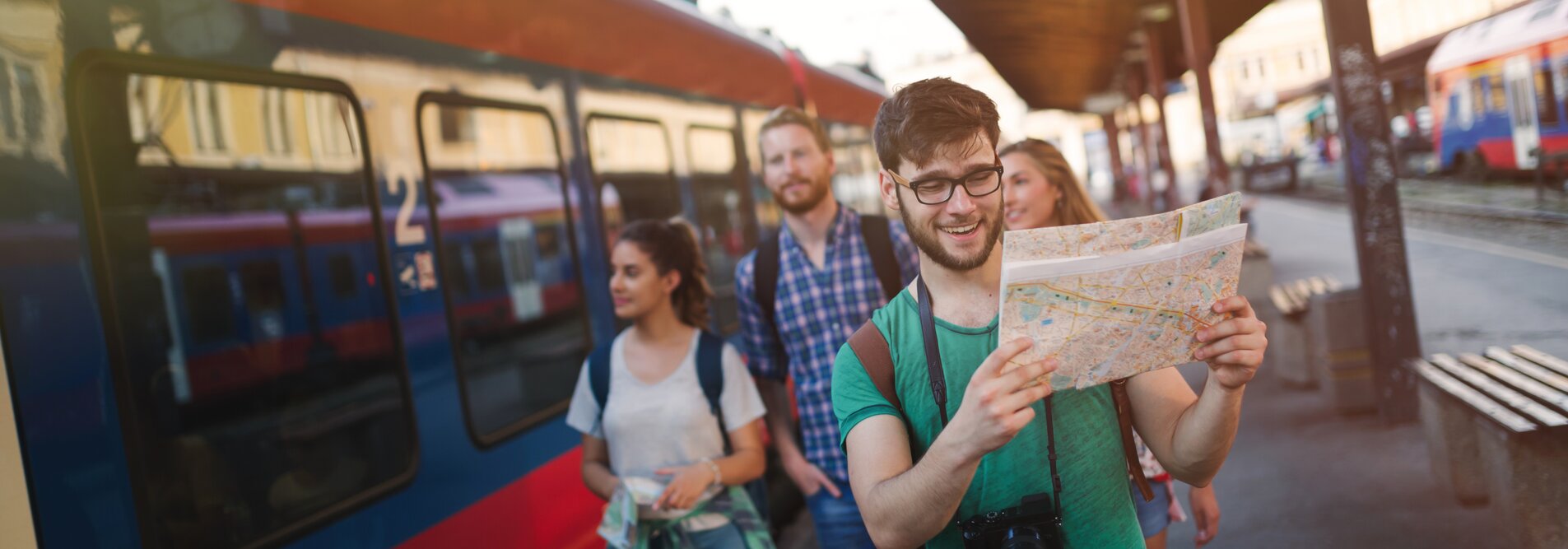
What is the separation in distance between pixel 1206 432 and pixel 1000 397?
46 centimetres

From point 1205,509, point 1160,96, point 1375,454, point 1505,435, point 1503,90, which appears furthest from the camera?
point 1503,90

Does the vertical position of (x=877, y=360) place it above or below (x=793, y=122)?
below

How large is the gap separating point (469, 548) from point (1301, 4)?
2874 inches

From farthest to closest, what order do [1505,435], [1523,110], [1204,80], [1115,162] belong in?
1. [1115,162]
2. [1523,110]
3. [1204,80]
4. [1505,435]

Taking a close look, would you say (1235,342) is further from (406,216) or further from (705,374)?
(406,216)

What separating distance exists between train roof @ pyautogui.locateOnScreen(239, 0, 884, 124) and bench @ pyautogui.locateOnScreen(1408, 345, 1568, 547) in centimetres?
370

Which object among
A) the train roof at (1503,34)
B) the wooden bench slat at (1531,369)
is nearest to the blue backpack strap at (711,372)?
the wooden bench slat at (1531,369)

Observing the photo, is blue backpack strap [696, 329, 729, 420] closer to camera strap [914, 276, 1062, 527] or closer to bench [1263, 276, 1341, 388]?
camera strap [914, 276, 1062, 527]

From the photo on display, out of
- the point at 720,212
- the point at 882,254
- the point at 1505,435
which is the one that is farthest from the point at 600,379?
the point at 720,212

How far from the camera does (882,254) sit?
321cm

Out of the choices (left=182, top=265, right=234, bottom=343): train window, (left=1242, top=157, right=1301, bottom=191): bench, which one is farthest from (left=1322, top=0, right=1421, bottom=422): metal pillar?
(left=1242, top=157, right=1301, bottom=191): bench

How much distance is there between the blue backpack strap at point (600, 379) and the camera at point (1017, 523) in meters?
1.52

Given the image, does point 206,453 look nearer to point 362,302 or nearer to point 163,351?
point 163,351

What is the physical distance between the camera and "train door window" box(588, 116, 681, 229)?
461 cm
